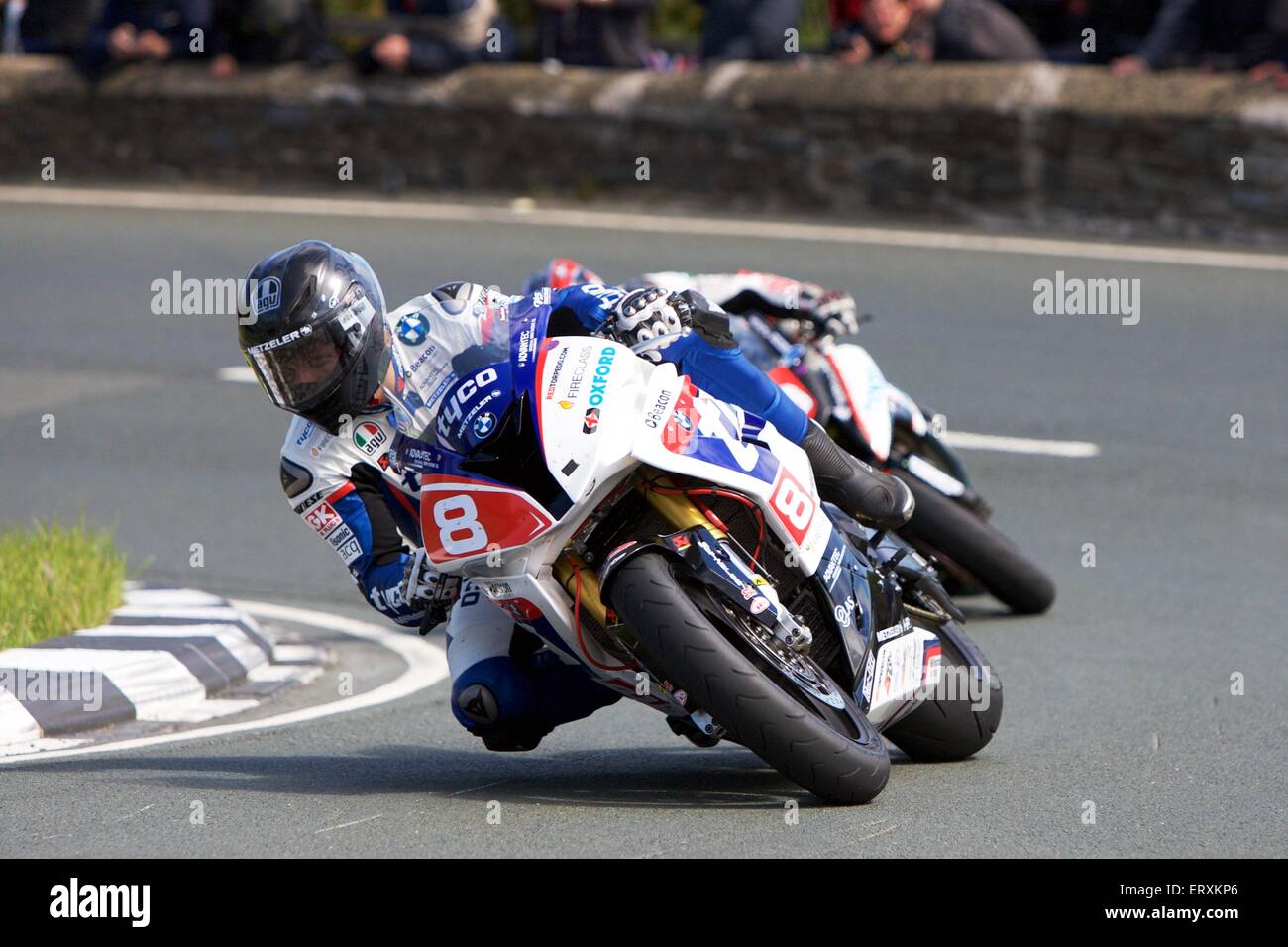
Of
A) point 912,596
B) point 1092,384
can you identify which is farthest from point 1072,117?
point 912,596

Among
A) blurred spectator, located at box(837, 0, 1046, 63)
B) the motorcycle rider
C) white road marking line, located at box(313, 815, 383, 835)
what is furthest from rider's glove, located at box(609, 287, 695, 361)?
blurred spectator, located at box(837, 0, 1046, 63)

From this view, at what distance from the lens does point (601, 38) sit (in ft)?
55.0

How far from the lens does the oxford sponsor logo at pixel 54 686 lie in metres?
6.64

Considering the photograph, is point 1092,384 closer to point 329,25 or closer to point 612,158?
point 612,158

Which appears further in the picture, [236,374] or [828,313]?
A: [236,374]

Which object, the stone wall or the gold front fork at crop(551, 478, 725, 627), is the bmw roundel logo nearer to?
the gold front fork at crop(551, 478, 725, 627)

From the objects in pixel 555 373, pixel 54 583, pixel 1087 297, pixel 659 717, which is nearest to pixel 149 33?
pixel 1087 297

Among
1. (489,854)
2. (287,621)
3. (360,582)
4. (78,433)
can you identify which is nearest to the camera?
(489,854)

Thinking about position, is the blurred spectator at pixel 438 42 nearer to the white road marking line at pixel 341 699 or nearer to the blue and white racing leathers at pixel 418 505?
the white road marking line at pixel 341 699

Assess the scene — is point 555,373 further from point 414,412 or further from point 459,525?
point 414,412

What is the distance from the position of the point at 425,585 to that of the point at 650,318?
107 centimetres

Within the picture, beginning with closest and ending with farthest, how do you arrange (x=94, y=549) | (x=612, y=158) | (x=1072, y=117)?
(x=94, y=549), (x=1072, y=117), (x=612, y=158)

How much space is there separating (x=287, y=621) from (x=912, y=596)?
3342mm

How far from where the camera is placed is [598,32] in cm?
1677
